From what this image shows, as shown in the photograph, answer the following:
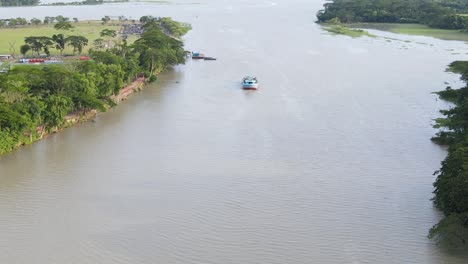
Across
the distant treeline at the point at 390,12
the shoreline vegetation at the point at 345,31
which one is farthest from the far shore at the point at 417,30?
the shoreline vegetation at the point at 345,31

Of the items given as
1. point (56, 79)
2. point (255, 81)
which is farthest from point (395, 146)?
point (56, 79)

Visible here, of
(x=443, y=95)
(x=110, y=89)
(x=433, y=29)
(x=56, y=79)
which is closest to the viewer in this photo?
(x=56, y=79)

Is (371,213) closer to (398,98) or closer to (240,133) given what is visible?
(240,133)

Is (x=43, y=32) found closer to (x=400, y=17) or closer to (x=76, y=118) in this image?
(x=76, y=118)

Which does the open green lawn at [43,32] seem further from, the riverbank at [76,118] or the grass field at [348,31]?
the grass field at [348,31]

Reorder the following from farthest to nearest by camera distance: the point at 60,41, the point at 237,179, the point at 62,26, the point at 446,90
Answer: the point at 62,26 → the point at 60,41 → the point at 446,90 → the point at 237,179

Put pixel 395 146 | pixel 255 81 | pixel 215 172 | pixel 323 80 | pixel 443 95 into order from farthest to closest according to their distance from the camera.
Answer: pixel 323 80 → pixel 255 81 → pixel 443 95 → pixel 395 146 → pixel 215 172

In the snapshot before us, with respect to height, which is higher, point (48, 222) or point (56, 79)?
point (56, 79)

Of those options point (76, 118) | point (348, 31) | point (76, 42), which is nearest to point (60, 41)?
point (76, 42)
